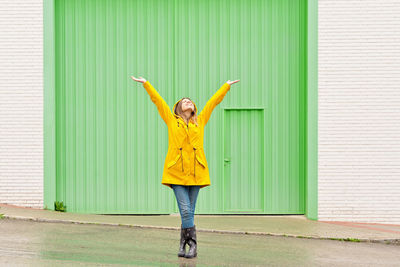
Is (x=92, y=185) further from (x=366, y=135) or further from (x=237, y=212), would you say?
(x=366, y=135)

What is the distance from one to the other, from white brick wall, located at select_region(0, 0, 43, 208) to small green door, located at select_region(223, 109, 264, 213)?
12.0 ft

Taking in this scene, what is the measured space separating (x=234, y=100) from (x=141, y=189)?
8.39ft

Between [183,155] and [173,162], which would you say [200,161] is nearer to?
[183,155]

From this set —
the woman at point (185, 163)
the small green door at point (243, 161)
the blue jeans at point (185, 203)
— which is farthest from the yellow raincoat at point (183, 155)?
the small green door at point (243, 161)

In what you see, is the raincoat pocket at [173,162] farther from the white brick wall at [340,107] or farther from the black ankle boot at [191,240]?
the white brick wall at [340,107]

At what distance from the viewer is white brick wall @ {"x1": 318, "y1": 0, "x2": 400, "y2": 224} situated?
1183 cm

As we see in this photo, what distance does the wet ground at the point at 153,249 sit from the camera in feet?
25.1

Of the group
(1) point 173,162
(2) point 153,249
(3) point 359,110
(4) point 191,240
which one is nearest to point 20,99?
(2) point 153,249

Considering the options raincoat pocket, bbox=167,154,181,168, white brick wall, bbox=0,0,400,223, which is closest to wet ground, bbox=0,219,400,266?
raincoat pocket, bbox=167,154,181,168

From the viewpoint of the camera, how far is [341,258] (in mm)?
8320

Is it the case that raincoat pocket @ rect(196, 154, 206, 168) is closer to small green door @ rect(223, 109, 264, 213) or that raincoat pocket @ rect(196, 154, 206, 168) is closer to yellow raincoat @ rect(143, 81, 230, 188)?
yellow raincoat @ rect(143, 81, 230, 188)

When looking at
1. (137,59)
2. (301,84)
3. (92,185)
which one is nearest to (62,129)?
(92,185)

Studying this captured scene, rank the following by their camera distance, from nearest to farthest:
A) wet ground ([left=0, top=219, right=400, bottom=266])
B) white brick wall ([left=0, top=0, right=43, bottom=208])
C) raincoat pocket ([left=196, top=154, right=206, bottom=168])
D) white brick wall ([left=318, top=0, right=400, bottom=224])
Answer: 1. wet ground ([left=0, top=219, right=400, bottom=266])
2. raincoat pocket ([left=196, top=154, right=206, bottom=168])
3. white brick wall ([left=318, top=0, right=400, bottom=224])
4. white brick wall ([left=0, top=0, right=43, bottom=208])

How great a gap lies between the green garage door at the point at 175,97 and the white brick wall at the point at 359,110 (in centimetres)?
57
